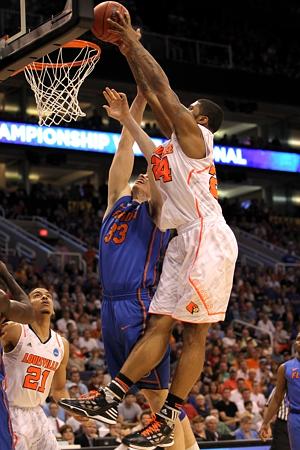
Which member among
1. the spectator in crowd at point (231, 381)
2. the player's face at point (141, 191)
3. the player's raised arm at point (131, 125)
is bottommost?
the spectator in crowd at point (231, 381)

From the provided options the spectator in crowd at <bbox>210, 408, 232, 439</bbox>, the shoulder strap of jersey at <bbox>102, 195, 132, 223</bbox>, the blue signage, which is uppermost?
the blue signage

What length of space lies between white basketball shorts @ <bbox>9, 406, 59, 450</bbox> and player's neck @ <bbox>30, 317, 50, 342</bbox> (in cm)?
67

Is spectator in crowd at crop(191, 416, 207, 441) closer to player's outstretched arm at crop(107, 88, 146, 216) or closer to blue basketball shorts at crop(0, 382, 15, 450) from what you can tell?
player's outstretched arm at crop(107, 88, 146, 216)

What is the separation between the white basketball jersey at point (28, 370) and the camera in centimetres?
708

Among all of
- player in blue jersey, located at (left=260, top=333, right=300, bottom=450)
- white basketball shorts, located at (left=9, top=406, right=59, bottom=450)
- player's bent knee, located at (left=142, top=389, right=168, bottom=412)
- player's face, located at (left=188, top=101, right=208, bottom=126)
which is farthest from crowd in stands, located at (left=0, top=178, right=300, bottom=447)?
player's face, located at (left=188, top=101, right=208, bottom=126)

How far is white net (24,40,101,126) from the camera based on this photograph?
6375 mm

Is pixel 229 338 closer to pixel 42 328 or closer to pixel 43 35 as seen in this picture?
pixel 42 328

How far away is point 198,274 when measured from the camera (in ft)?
16.8

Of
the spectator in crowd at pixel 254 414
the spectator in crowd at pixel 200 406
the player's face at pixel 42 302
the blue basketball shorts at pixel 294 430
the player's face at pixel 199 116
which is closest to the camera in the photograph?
the player's face at pixel 199 116

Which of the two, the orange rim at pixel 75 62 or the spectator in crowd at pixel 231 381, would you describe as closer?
the orange rim at pixel 75 62

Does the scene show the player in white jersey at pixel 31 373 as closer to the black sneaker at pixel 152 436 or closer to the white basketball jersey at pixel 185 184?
the black sneaker at pixel 152 436

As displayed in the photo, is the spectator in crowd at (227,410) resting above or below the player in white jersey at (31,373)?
below

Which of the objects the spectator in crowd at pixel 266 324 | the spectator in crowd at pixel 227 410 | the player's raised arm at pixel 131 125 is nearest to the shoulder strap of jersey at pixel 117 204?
the player's raised arm at pixel 131 125

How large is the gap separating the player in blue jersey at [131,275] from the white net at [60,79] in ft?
1.64
